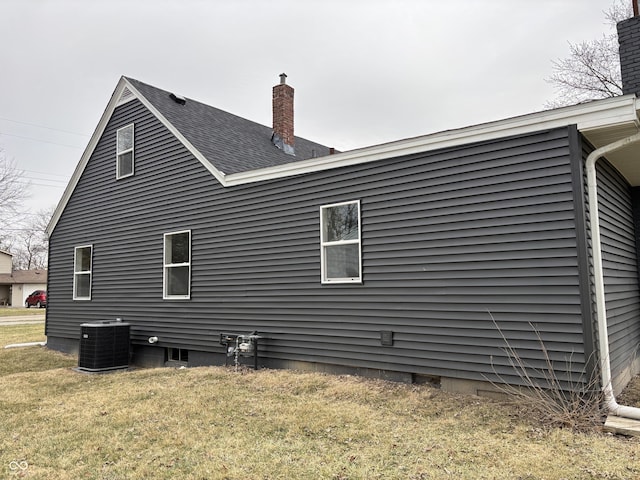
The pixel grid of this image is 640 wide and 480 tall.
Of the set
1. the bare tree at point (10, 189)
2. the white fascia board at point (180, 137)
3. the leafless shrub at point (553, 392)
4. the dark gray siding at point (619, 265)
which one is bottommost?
the leafless shrub at point (553, 392)

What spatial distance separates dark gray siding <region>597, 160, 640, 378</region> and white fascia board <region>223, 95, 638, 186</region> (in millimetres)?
1328

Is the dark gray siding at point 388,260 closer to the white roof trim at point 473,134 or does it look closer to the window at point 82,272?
the white roof trim at point 473,134

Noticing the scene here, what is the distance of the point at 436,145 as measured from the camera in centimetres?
572

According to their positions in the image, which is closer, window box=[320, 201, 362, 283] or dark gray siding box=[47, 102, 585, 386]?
dark gray siding box=[47, 102, 585, 386]

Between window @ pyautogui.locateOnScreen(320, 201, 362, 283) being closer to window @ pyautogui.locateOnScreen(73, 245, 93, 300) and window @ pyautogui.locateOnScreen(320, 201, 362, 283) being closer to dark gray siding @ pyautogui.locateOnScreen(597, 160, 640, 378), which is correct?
dark gray siding @ pyautogui.locateOnScreen(597, 160, 640, 378)

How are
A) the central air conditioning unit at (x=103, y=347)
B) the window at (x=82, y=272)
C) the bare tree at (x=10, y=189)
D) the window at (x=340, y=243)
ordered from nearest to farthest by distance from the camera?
the window at (x=340, y=243)
the central air conditioning unit at (x=103, y=347)
the window at (x=82, y=272)
the bare tree at (x=10, y=189)

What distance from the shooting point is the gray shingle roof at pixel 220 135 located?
933 cm

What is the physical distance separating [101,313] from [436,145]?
869 centimetres

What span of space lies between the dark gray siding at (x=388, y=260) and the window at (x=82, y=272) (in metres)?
1.85

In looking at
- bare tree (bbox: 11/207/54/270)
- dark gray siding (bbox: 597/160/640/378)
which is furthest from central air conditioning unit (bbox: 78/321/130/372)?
bare tree (bbox: 11/207/54/270)

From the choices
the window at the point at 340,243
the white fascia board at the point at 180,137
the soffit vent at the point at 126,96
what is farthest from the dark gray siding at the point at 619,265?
the soffit vent at the point at 126,96

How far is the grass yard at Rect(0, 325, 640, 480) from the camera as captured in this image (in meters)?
3.54

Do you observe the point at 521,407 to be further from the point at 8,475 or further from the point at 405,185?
the point at 8,475

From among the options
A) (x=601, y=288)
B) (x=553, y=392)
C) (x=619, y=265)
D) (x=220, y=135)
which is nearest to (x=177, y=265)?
(x=220, y=135)
